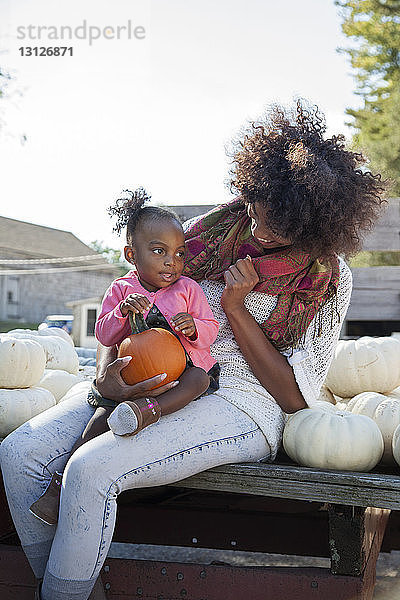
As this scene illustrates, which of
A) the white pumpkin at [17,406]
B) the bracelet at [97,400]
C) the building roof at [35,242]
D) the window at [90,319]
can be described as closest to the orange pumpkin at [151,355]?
the bracelet at [97,400]

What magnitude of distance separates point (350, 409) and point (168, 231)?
3.93ft

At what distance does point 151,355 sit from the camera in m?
2.10

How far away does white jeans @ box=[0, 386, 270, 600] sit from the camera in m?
1.83

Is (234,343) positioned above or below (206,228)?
below

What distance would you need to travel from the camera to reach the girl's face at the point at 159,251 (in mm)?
2309

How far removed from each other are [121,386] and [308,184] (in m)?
0.92

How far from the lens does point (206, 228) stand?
2.68 metres

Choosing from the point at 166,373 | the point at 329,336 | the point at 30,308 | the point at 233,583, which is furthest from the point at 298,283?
the point at 30,308

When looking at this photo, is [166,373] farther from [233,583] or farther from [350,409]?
[350,409]

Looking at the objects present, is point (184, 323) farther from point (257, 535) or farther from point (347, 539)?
point (257, 535)

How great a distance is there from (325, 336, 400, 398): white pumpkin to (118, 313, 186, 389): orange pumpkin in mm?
1403

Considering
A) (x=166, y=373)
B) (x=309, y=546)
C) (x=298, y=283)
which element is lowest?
(x=309, y=546)

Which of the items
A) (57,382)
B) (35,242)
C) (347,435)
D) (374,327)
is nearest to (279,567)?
(347,435)

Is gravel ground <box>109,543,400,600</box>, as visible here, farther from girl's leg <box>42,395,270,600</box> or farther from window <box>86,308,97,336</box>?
window <box>86,308,97,336</box>
